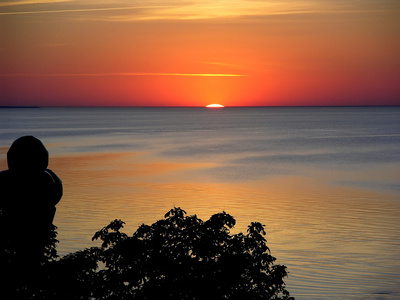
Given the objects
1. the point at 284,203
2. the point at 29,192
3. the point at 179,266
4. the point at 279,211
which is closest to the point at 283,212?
the point at 279,211

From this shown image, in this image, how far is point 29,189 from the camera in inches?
148

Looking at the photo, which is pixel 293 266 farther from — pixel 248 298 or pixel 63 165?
pixel 63 165

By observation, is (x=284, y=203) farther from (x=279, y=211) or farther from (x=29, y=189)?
(x=29, y=189)

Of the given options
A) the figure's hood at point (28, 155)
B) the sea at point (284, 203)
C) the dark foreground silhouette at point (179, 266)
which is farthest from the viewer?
the sea at point (284, 203)

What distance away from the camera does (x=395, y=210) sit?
2925 cm

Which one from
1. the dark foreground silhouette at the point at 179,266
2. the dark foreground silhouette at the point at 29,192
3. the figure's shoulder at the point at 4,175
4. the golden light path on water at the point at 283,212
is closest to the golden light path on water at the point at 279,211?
the golden light path on water at the point at 283,212

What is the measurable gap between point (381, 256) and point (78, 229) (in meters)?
11.6

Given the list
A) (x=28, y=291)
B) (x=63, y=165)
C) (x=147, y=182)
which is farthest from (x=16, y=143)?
(x=63, y=165)


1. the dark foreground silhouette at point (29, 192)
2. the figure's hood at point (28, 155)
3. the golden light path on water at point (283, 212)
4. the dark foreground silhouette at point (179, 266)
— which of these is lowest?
the dark foreground silhouette at point (29, 192)

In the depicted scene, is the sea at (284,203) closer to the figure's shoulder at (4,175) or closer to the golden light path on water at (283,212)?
the golden light path on water at (283,212)

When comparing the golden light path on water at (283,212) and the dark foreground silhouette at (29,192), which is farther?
the golden light path on water at (283,212)

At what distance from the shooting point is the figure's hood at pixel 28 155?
12.2 ft

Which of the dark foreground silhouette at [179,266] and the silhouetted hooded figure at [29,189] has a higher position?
the dark foreground silhouette at [179,266]

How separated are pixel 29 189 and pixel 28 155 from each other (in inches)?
8.9
